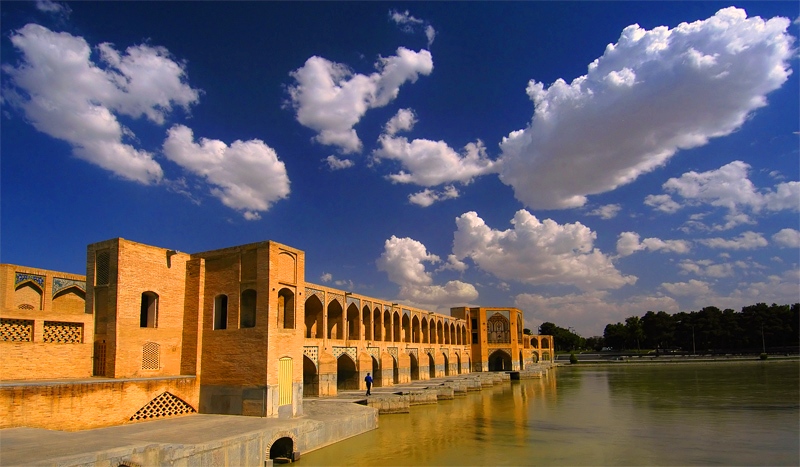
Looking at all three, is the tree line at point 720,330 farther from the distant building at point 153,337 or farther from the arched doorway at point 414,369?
the distant building at point 153,337

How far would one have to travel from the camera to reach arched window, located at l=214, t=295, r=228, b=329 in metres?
14.0

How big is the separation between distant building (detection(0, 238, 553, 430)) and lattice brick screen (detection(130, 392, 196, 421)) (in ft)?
0.09

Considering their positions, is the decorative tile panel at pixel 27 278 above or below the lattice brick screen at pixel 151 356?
above

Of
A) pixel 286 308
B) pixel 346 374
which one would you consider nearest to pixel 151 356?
pixel 286 308

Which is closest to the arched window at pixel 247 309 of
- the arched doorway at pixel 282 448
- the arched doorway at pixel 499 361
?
the arched doorway at pixel 282 448

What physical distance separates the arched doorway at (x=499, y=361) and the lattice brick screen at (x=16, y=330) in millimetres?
40485

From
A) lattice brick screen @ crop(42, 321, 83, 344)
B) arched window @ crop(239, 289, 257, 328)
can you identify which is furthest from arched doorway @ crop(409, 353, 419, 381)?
lattice brick screen @ crop(42, 321, 83, 344)

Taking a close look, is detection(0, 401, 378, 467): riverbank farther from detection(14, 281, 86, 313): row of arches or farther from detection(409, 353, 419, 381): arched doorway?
detection(409, 353, 419, 381): arched doorway

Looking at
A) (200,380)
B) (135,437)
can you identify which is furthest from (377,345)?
(135,437)

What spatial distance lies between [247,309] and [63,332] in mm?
4146

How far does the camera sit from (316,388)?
20.2m

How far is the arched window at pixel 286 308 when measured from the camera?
14625 millimetres

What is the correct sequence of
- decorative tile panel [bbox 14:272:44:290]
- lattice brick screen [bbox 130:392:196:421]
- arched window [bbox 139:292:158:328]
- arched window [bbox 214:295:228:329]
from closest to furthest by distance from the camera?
lattice brick screen [bbox 130:392:196:421]
arched window [bbox 139:292:158:328]
arched window [bbox 214:295:228:329]
decorative tile panel [bbox 14:272:44:290]

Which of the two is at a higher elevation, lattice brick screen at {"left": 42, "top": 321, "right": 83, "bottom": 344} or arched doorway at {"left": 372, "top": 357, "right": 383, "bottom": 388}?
lattice brick screen at {"left": 42, "top": 321, "right": 83, "bottom": 344}
